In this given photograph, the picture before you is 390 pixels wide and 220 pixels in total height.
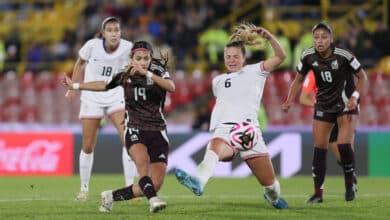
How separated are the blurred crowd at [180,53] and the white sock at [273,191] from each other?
10.3 m

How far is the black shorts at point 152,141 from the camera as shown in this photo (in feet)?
37.3

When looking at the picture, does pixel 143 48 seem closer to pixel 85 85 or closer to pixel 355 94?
pixel 85 85

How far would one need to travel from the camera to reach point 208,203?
506 inches

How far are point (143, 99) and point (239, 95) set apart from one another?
1.09 meters

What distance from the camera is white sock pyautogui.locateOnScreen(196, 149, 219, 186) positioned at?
36.0ft

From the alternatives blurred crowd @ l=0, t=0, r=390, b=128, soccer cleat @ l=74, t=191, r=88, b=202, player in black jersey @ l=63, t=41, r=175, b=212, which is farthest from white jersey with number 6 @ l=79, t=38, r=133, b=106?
blurred crowd @ l=0, t=0, r=390, b=128

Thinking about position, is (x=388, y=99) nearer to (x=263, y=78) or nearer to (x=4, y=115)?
(x=4, y=115)

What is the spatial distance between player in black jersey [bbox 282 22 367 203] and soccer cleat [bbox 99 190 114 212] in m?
2.84

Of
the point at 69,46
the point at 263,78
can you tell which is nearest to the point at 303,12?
the point at 69,46

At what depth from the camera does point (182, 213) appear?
1147 cm

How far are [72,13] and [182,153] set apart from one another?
10.6 m

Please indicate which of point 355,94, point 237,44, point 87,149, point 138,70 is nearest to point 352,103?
point 355,94

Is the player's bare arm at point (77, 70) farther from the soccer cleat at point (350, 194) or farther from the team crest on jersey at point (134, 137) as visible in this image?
the soccer cleat at point (350, 194)

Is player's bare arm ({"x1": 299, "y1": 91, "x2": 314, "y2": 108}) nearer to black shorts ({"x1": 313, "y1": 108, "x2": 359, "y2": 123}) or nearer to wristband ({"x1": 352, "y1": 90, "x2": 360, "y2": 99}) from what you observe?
black shorts ({"x1": 313, "y1": 108, "x2": 359, "y2": 123})
